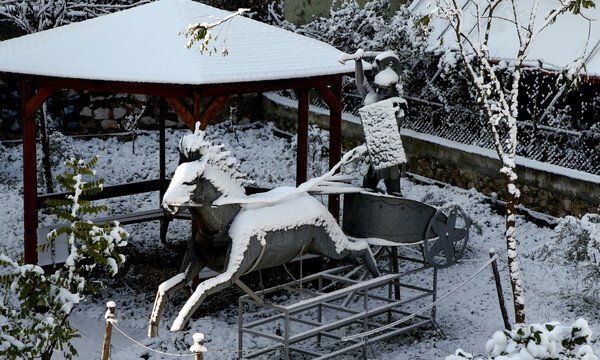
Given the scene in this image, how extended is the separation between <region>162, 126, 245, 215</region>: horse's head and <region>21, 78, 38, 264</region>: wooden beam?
2688 mm

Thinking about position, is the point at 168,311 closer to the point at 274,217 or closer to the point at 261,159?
the point at 274,217

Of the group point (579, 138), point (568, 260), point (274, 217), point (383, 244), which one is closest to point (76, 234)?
point (274, 217)

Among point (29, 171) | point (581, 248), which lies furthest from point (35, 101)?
point (581, 248)

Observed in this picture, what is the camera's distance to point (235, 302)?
1057cm

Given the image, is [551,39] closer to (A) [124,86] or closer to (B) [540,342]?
(A) [124,86]

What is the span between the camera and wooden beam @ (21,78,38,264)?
10.0 metres

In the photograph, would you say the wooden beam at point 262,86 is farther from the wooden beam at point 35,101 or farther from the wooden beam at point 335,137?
the wooden beam at point 35,101

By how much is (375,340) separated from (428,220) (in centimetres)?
136

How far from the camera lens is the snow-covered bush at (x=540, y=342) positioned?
5098mm

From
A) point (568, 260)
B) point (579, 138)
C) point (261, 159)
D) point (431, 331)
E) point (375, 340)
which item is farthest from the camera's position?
point (261, 159)

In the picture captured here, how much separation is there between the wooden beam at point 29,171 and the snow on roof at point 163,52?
18.8 inches

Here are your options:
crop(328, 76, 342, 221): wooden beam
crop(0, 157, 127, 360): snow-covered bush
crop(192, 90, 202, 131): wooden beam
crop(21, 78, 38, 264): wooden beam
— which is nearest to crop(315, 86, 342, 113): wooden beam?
crop(328, 76, 342, 221): wooden beam

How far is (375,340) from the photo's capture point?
357 inches

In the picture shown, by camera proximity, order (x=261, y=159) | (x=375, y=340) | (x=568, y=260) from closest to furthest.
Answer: (x=375, y=340)
(x=568, y=260)
(x=261, y=159)
